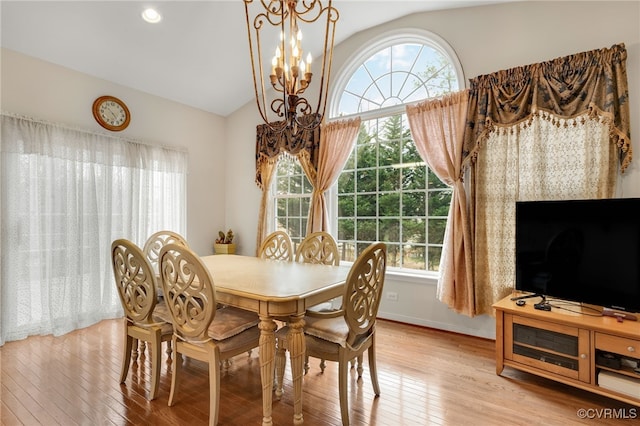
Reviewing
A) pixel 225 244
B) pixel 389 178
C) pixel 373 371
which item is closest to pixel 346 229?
pixel 389 178

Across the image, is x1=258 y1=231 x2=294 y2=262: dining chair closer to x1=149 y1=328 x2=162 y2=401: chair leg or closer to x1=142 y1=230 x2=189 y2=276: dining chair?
x1=142 y1=230 x2=189 y2=276: dining chair

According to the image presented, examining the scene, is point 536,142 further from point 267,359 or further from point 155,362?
point 155,362

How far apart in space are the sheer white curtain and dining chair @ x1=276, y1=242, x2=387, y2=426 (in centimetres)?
269

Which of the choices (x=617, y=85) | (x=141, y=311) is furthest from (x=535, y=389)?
(x=141, y=311)

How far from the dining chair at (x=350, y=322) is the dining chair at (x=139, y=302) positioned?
83 centimetres

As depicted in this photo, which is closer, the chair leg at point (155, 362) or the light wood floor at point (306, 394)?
the light wood floor at point (306, 394)

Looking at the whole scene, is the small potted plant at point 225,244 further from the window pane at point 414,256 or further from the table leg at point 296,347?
the table leg at point 296,347

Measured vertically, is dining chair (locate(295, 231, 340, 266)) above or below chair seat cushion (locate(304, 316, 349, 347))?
above

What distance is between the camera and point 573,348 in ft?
7.22

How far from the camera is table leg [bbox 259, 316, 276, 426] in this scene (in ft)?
5.96

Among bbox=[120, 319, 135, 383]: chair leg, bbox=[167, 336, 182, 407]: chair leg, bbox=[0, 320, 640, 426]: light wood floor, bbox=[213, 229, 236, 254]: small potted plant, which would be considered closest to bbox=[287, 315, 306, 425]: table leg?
bbox=[0, 320, 640, 426]: light wood floor

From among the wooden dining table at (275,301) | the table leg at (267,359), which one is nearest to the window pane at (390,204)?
the wooden dining table at (275,301)

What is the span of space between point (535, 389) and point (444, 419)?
841 millimetres

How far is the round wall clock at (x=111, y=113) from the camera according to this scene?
3689 mm
